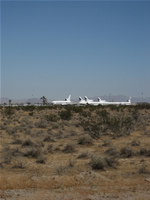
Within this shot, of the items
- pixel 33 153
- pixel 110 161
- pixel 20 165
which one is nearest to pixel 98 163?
pixel 110 161

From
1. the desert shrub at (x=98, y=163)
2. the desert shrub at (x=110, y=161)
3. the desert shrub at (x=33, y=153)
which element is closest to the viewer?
the desert shrub at (x=98, y=163)

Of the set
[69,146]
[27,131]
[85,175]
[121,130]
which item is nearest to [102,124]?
[121,130]

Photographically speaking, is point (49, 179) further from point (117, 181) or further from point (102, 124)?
point (102, 124)

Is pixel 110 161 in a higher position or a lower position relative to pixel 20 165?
higher

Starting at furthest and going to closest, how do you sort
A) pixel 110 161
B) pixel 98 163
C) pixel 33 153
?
1. pixel 33 153
2. pixel 110 161
3. pixel 98 163

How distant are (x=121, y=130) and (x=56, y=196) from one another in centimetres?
1489

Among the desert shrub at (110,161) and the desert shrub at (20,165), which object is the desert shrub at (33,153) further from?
the desert shrub at (110,161)

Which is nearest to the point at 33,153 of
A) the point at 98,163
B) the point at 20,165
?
the point at 20,165

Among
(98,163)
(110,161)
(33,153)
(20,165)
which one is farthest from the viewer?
(33,153)

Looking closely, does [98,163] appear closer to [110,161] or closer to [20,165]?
[110,161]

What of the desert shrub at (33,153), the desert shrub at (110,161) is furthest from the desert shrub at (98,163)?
the desert shrub at (33,153)

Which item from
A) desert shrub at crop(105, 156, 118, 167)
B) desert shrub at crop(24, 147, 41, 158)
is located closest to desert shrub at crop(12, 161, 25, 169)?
desert shrub at crop(24, 147, 41, 158)

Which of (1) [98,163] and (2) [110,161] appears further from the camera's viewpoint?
(2) [110,161]

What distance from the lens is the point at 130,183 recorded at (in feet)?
30.5
